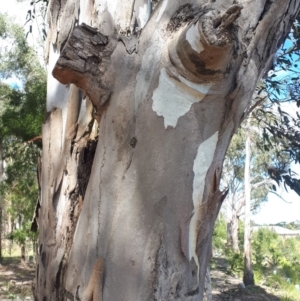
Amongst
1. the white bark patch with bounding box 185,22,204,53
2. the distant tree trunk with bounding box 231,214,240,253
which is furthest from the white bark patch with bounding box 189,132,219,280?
the distant tree trunk with bounding box 231,214,240,253

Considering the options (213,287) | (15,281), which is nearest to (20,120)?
(15,281)

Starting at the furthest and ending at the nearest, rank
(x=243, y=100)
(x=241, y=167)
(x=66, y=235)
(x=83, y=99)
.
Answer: (x=241, y=167) → (x=83, y=99) → (x=66, y=235) → (x=243, y=100)

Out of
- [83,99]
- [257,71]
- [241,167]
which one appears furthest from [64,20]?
[241,167]

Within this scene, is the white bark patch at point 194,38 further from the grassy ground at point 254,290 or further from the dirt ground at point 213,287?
the grassy ground at point 254,290

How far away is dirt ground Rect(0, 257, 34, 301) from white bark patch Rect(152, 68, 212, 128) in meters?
7.06

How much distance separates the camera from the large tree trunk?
3.45 feet

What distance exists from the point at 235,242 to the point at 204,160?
18735 mm

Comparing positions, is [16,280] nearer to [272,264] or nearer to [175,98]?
[272,264]

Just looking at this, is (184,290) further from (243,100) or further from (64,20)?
(64,20)

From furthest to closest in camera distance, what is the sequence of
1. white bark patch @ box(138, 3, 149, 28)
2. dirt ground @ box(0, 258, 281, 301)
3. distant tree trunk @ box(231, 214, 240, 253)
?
distant tree trunk @ box(231, 214, 240, 253)
dirt ground @ box(0, 258, 281, 301)
white bark patch @ box(138, 3, 149, 28)

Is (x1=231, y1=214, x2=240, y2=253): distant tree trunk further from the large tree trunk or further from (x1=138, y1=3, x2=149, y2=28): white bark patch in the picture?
the large tree trunk

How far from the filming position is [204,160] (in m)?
1.12

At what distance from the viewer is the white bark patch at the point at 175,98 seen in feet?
3.61

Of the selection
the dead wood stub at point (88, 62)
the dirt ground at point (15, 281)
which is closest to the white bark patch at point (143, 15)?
the dead wood stub at point (88, 62)
